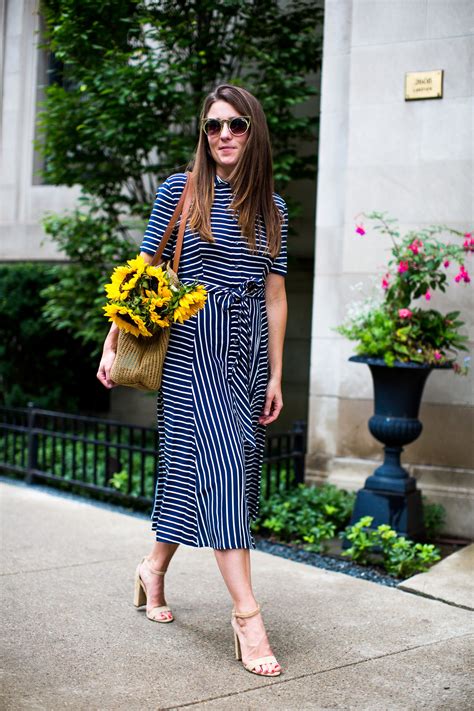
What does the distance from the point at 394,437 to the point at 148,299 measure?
231 cm

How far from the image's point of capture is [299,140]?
26.1 feet

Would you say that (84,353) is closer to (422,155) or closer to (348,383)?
(348,383)

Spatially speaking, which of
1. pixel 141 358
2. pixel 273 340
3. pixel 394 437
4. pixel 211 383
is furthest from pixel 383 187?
pixel 141 358

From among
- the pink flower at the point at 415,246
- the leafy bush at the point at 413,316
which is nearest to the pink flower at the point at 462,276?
the leafy bush at the point at 413,316

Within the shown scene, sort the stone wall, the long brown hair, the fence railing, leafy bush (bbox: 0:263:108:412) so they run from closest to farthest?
the long brown hair
the stone wall
the fence railing
leafy bush (bbox: 0:263:108:412)

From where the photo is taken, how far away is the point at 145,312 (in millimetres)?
3172

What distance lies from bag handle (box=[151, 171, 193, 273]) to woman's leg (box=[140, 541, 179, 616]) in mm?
1146

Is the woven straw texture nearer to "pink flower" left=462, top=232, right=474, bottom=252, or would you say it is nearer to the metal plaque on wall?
"pink flower" left=462, top=232, right=474, bottom=252

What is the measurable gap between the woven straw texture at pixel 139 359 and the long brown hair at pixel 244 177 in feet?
1.46

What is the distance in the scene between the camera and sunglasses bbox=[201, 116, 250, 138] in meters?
3.32

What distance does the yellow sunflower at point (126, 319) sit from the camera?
3170 millimetres

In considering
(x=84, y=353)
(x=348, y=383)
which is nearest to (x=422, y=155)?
(x=348, y=383)

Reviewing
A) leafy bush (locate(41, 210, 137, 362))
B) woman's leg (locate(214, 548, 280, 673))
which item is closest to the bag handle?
woman's leg (locate(214, 548, 280, 673))

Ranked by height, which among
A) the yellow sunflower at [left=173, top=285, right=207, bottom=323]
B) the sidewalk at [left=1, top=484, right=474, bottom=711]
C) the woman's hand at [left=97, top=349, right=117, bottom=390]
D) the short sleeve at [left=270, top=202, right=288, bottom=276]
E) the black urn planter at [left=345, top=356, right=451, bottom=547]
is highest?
the short sleeve at [left=270, top=202, right=288, bottom=276]
